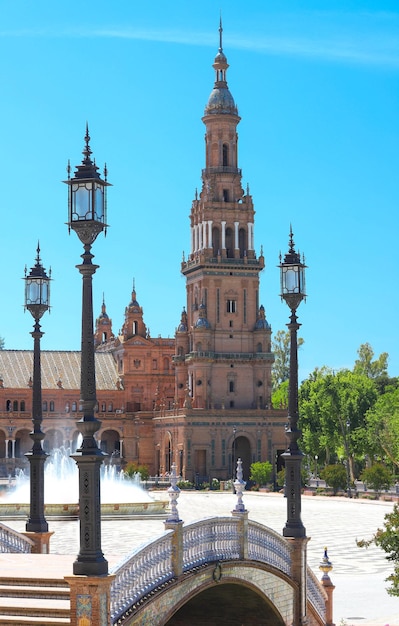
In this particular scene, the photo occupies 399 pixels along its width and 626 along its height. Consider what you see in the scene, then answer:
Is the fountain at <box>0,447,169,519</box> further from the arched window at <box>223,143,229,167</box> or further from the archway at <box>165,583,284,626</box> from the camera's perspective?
the arched window at <box>223,143,229,167</box>

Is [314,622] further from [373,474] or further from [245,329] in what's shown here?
[245,329]

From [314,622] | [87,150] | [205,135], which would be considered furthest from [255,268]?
[87,150]

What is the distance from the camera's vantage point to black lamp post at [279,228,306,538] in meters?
26.4

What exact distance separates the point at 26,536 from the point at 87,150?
1108cm

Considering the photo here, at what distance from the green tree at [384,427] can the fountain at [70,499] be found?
60.3ft

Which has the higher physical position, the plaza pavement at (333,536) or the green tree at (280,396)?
the green tree at (280,396)

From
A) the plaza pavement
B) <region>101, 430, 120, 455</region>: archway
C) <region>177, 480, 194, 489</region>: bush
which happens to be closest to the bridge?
the plaza pavement

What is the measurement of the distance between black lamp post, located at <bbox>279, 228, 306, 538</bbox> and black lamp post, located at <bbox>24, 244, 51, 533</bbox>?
213 inches

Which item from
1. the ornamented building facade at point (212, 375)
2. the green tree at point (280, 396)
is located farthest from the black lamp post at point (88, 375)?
the green tree at point (280, 396)

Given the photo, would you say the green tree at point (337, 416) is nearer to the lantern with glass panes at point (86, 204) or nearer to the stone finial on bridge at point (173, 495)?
the stone finial on bridge at point (173, 495)

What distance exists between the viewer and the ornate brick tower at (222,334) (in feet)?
341

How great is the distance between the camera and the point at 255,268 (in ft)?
354

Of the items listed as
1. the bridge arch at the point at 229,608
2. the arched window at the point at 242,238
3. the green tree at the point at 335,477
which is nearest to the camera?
the bridge arch at the point at 229,608

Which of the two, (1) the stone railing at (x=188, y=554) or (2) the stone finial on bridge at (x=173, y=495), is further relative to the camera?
(2) the stone finial on bridge at (x=173, y=495)
